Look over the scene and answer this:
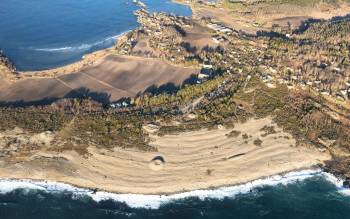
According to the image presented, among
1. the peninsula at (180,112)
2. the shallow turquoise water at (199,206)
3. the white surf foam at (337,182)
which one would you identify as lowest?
the shallow turquoise water at (199,206)

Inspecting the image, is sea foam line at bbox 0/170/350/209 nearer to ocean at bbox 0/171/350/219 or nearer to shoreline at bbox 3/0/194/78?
ocean at bbox 0/171/350/219

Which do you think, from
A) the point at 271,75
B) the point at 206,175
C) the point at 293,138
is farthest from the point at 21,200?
the point at 271,75

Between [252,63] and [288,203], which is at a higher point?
[252,63]

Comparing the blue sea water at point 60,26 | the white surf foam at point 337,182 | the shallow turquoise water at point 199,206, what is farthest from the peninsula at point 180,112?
the blue sea water at point 60,26

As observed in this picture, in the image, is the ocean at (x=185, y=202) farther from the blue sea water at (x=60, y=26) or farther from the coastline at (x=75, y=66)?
the blue sea water at (x=60, y=26)

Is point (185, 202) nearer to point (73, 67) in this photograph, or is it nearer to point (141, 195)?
point (141, 195)

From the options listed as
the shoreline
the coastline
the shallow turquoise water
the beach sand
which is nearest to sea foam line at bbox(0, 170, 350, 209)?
the shallow turquoise water

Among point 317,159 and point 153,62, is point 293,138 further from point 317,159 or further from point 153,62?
point 153,62
